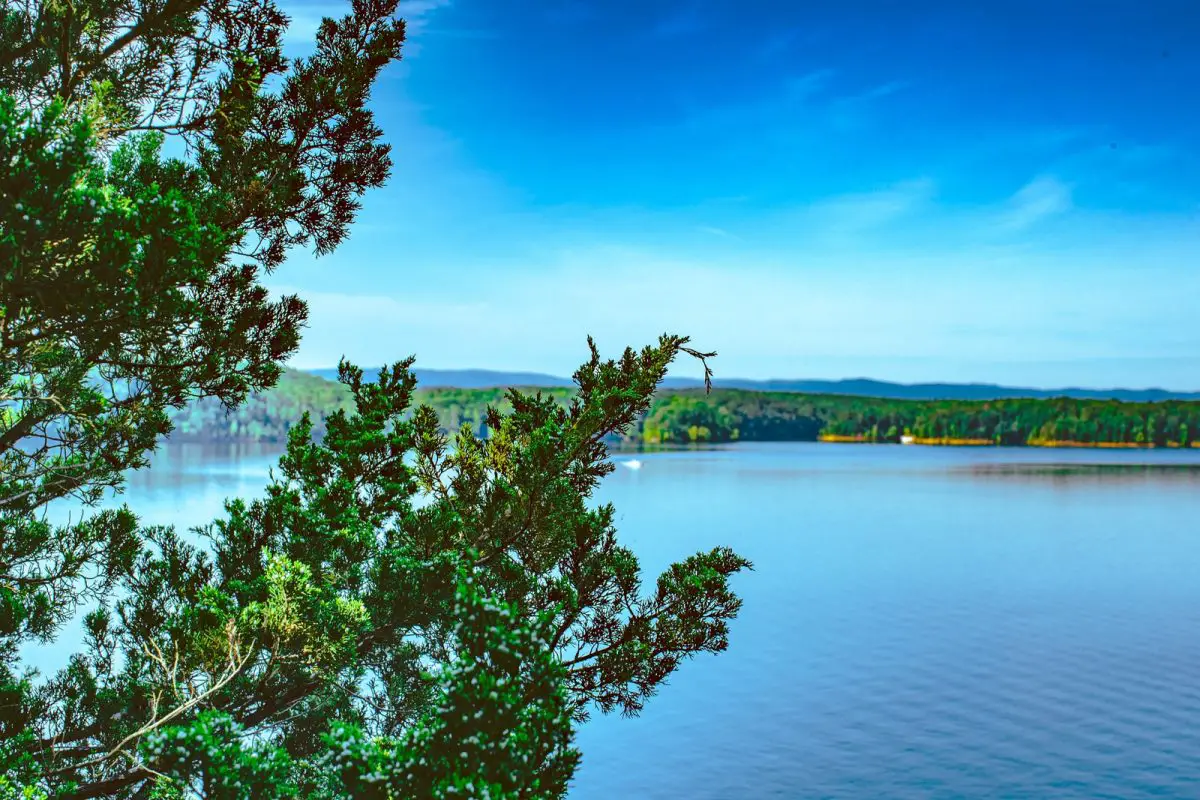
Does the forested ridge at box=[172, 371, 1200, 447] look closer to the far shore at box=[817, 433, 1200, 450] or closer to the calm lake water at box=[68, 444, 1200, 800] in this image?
the far shore at box=[817, 433, 1200, 450]

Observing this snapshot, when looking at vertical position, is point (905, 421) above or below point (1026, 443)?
above

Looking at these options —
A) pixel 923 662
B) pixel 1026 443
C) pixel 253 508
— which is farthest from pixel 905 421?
pixel 253 508

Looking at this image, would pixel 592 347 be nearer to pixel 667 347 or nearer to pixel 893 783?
pixel 667 347

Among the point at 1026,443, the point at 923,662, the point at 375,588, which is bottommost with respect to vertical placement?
the point at 923,662

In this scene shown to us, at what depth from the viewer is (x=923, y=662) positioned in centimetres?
2230

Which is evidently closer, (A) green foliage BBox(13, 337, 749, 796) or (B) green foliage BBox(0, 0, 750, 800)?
(B) green foliage BBox(0, 0, 750, 800)

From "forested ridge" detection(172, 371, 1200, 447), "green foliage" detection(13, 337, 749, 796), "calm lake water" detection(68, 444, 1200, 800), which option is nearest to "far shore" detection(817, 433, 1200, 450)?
"forested ridge" detection(172, 371, 1200, 447)

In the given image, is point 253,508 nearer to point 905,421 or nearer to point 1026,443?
point 1026,443

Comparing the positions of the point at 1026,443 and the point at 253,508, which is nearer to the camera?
the point at 253,508

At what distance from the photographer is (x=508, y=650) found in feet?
14.3

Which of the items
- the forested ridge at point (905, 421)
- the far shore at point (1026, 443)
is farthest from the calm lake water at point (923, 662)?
the far shore at point (1026, 443)

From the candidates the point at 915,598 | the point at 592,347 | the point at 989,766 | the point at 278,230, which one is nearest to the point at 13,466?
the point at 278,230

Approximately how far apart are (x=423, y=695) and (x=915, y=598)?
80.2 ft

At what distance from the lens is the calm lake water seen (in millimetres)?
16297
